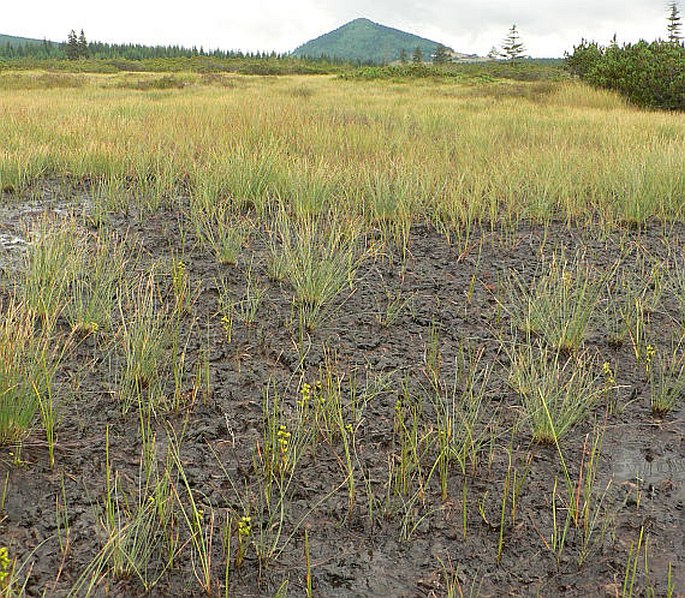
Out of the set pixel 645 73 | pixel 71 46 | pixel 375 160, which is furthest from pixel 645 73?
pixel 71 46

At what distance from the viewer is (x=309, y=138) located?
7.25 m

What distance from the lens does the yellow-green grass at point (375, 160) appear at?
4820mm

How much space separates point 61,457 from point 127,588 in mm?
641

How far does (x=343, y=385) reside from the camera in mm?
2670

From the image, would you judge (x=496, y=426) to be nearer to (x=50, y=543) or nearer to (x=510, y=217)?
(x=50, y=543)

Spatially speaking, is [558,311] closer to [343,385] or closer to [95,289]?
[343,385]

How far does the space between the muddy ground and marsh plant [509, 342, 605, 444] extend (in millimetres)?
53

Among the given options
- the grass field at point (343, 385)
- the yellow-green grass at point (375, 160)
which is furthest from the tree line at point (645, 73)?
the grass field at point (343, 385)

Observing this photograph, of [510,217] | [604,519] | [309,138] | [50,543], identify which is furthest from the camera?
[309,138]

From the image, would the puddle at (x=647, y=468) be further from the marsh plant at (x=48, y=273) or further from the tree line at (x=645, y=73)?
the tree line at (x=645, y=73)

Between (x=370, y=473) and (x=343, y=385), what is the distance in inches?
22.6

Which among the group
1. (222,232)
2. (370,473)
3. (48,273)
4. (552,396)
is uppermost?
(222,232)

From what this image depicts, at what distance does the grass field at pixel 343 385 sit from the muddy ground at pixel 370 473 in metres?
0.01

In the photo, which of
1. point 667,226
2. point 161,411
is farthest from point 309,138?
point 161,411
